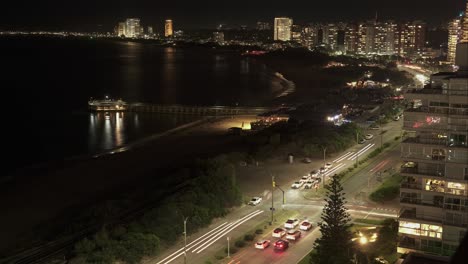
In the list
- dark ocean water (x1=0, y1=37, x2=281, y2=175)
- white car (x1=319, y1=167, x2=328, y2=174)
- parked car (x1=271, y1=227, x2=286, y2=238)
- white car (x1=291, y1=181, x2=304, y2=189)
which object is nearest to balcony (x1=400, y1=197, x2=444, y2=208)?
parked car (x1=271, y1=227, x2=286, y2=238)

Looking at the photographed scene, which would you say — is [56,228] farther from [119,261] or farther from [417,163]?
[417,163]

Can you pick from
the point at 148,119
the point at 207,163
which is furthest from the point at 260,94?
the point at 207,163

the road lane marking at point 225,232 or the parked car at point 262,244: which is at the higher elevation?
the parked car at point 262,244

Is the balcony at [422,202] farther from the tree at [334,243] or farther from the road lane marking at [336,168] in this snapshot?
the road lane marking at [336,168]

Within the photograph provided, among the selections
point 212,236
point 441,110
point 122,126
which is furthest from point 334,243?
point 122,126

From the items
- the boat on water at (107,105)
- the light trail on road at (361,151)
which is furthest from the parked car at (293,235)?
the boat on water at (107,105)

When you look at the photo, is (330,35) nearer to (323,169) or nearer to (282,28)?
(282,28)
